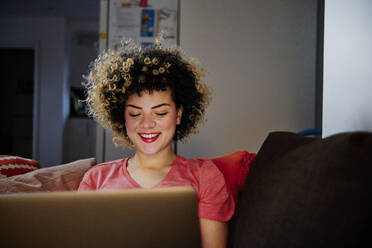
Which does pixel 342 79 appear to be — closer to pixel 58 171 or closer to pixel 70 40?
pixel 58 171

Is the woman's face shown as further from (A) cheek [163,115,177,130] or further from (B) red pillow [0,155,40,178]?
(B) red pillow [0,155,40,178]

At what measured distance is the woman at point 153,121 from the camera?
37.4 inches

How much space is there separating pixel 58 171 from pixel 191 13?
190 cm

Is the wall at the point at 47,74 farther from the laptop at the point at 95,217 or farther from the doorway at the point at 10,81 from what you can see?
the laptop at the point at 95,217

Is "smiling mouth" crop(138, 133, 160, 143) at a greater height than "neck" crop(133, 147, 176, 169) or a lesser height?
greater

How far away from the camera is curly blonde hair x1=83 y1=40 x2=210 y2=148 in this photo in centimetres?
103

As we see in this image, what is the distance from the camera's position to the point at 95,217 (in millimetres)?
479

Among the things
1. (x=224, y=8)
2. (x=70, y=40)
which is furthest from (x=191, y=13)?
(x=70, y=40)

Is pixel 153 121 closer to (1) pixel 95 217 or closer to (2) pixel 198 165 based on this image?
(2) pixel 198 165

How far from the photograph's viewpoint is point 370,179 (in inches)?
22.1

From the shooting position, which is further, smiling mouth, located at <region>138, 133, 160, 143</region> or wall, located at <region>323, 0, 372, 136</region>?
smiling mouth, located at <region>138, 133, 160, 143</region>

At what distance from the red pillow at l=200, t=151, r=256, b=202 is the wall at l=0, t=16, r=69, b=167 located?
→ 4.71 meters

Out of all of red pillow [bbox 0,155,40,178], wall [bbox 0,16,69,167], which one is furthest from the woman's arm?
wall [bbox 0,16,69,167]

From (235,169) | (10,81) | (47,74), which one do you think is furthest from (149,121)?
(10,81)
